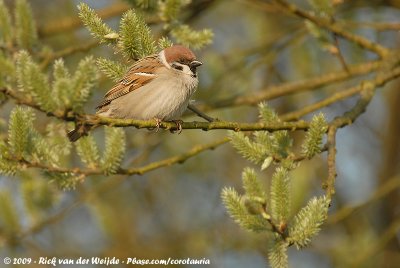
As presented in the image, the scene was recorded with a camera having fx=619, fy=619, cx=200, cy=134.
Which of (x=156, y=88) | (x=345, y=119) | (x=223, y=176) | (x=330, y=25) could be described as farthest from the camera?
(x=223, y=176)

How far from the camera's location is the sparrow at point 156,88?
405 centimetres

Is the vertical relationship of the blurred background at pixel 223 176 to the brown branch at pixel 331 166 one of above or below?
below

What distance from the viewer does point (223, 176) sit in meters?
7.22

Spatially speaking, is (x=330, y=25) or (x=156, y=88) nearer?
(x=156, y=88)

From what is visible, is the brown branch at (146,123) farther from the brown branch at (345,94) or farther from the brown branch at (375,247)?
the brown branch at (375,247)

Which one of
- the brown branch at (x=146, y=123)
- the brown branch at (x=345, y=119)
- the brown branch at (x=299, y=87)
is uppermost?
the brown branch at (x=146, y=123)

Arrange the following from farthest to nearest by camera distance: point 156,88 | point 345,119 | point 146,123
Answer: point 156,88 < point 345,119 < point 146,123

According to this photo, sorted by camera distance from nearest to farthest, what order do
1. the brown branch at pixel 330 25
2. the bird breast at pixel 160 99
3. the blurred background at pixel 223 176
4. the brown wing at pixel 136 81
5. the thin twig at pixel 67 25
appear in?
the bird breast at pixel 160 99, the brown wing at pixel 136 81, the brown branch at pixel 330 25, the blurred background at pixel 223 176, the thin twig at pixel 67 25

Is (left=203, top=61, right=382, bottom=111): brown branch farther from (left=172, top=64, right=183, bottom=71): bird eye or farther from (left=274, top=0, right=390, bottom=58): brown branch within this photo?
(left=172, top=64, right=183, bottom=71): bird eye

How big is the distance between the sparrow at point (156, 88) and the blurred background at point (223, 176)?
1.15ft

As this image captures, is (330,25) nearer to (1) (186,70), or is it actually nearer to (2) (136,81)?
(1) (186,70)

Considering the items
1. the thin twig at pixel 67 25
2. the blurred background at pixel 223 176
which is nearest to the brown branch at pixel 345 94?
the blurred background at pixel 223 176

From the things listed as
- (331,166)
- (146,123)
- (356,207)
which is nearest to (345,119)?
(331,166)

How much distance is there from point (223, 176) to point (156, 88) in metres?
3.12
